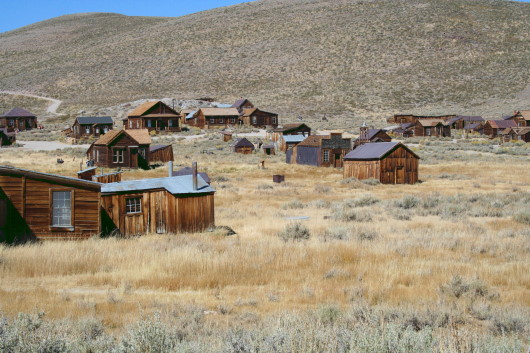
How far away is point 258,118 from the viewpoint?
81438 mm

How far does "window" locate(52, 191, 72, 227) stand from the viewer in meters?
16.1

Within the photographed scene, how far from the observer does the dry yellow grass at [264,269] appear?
9867 mm

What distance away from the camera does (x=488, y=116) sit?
3423 inches

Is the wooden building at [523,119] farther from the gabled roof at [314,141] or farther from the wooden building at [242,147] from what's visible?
the wooden building at [242,147]

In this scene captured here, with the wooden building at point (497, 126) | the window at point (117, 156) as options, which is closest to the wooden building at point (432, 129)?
the wooden building at point (497, 126)

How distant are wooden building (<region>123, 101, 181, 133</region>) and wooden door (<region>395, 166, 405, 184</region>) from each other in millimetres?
45647

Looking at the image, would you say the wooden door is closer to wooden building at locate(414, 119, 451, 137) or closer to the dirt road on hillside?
wooden building at locate(414, 119, 451, 137)

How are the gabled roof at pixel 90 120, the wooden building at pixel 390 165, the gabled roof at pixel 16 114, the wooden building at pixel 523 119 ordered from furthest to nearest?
the gabled roof at pixel 16 114 → the wooden building at pixel 523 119 → the gabled roof at pixel 90 120 → the wooden building at pixel 390 165

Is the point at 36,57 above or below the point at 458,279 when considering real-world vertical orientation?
above

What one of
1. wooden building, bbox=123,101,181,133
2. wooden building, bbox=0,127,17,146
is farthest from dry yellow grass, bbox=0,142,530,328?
wooden building, bbox=123,101,181,133

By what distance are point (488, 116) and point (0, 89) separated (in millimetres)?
105457

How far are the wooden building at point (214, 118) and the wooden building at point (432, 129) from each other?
27796mm

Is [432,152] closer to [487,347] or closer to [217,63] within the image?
[487,347]

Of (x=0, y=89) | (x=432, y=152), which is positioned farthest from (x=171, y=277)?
(x=0, y=89)
